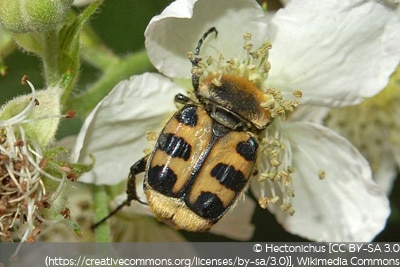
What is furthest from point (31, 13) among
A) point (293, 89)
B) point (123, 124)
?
point (293, 89)

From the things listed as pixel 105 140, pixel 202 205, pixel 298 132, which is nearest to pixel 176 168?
pixel 202 205

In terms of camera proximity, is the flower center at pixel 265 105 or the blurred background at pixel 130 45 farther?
the blurred background at pixel 130 45

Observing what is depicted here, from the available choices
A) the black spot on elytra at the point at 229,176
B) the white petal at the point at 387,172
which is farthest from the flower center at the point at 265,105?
the white petal at the point at 387,172

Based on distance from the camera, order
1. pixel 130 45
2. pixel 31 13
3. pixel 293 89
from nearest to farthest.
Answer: pixel 31 13, pixel 293 89, pixel 130 45

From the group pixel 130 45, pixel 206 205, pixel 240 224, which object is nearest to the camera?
pixel 206 205

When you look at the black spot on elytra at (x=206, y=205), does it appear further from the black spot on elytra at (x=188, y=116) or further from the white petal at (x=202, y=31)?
the white petal at (x=202, y=31)

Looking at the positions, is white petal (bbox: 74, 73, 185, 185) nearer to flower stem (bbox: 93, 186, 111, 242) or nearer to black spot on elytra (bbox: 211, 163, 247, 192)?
flower stem (bbox: 93, 186, 111, 242)

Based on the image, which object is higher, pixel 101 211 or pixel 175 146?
pixel 175 146

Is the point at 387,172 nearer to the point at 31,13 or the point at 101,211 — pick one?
the point at 101,211
